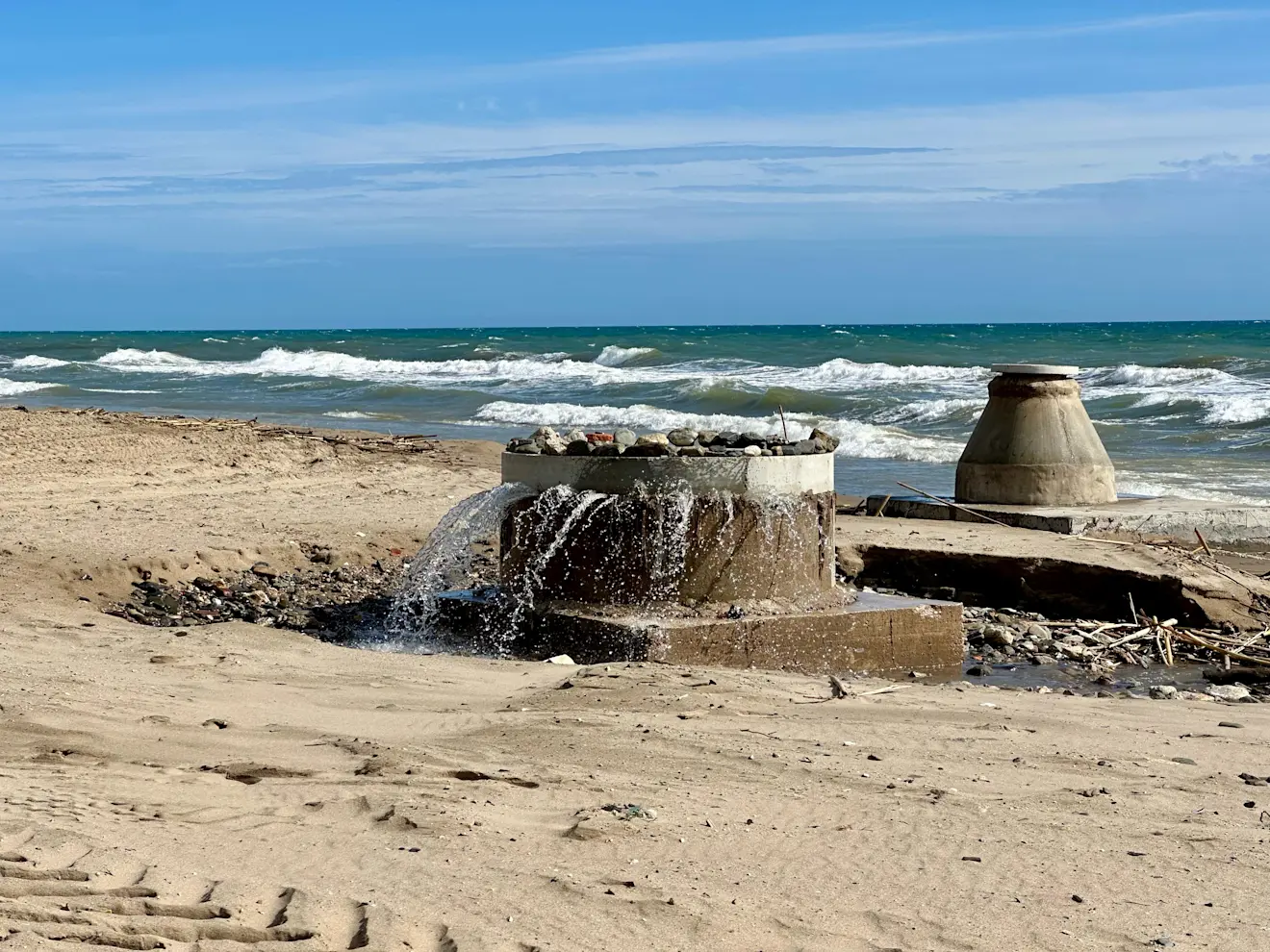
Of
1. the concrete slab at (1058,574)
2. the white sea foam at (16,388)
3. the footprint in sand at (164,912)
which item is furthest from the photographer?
the white sea foam at (16,388)

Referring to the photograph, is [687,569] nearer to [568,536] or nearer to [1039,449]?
[568,536]

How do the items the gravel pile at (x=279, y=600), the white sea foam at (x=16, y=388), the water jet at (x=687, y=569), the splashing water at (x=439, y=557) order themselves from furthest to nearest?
the white sea foam at (x=16, y=388) < the gravel pile at (x=279, y=600) < the splashing water at (x=439, y=557) < the water jet at (x=687, y=569)

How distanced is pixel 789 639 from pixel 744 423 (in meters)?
18.4

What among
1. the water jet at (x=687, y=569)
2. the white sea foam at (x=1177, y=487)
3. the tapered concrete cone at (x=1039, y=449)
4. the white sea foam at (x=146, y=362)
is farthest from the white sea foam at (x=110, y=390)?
the water jet at (x=687, y=569)

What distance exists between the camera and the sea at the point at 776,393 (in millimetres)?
18938

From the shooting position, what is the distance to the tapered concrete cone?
437 inches

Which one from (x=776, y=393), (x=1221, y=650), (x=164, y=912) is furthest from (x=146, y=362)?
(x=164, y=912)

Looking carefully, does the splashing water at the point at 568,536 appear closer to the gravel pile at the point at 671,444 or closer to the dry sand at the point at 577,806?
the gravel pile at the point at 671,444

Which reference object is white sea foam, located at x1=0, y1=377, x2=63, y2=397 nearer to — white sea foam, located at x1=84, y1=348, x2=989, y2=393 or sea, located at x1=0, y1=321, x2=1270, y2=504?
sea, located at x1=0, y1=321, x2=1270, y2=504

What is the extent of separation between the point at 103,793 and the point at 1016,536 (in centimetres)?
718

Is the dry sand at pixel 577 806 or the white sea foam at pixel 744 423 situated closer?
the dry sand at pixel 577 806

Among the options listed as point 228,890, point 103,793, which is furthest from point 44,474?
point 228,890

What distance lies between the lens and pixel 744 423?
25266 millimetres

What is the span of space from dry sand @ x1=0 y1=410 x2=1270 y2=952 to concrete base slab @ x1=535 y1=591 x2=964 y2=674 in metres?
0.41
